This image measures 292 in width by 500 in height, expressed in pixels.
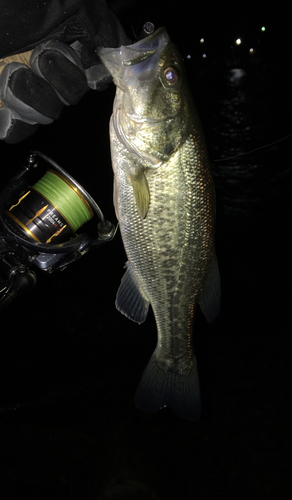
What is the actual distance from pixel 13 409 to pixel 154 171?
4763mm

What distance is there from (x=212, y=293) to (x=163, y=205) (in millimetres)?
716

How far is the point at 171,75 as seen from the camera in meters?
1.40

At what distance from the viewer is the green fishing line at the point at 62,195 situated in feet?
6.04

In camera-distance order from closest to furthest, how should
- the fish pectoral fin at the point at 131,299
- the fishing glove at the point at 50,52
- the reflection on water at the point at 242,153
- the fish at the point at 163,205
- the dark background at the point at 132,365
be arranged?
the fishing glove at the point at 50,52 < the fish at the point at 163,205 < the fish pectoral fin at the point at 131,299 < the dark background at the point at 132,365 < the reflection on water at the point at 242,153

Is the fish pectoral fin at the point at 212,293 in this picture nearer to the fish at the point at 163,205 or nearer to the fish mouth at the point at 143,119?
the fish at the point at 163,205

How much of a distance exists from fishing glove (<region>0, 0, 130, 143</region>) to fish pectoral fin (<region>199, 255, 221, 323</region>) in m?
1.35

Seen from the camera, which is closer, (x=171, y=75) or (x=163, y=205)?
(x=171, y=75)

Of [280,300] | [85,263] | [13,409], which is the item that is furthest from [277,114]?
[13,409]

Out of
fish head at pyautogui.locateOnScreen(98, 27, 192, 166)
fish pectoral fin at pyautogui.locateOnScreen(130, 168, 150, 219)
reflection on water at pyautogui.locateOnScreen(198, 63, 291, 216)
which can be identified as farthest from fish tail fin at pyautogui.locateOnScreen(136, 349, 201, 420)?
reflection on water at pyautogui.locateOnScreen(198, 63, 291, 216)

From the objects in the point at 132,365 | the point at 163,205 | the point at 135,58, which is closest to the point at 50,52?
the point at 135,58

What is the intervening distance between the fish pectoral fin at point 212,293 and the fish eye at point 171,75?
107 cm

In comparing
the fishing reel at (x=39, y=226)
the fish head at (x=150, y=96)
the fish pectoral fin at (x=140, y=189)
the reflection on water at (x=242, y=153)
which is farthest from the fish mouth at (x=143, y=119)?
the reflection on water at (x=242, y=153)

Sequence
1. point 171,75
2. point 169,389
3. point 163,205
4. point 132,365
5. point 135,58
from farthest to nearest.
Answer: point 132,365, point 169,389, point 163,205, point 171,75, point 135,58

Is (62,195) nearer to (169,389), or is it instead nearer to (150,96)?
(150,96)
